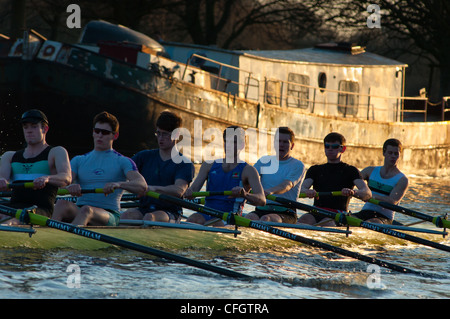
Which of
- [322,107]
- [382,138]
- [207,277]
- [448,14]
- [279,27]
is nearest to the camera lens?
[207,277]

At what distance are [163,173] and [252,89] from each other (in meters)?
12.1

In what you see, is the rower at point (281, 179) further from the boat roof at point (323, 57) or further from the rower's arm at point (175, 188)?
the boat roof at point (323, 57)

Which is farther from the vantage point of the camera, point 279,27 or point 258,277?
point 279,27

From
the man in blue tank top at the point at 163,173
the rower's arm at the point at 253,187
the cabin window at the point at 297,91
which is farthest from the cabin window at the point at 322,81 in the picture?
the man in blue tank top at the point at 163,173

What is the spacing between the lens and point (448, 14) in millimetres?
32750

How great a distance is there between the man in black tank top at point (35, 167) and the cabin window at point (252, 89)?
41.4ft

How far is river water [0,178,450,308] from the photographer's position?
21.5 ft

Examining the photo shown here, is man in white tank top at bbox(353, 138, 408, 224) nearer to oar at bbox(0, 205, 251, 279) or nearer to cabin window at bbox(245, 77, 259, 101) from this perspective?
oar at bbox(0, 205, 251, 279)

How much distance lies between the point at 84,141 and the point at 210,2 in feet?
52.6

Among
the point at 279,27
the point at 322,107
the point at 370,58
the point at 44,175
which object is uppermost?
the point at 279,27

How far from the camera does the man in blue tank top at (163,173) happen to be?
26.4ft
